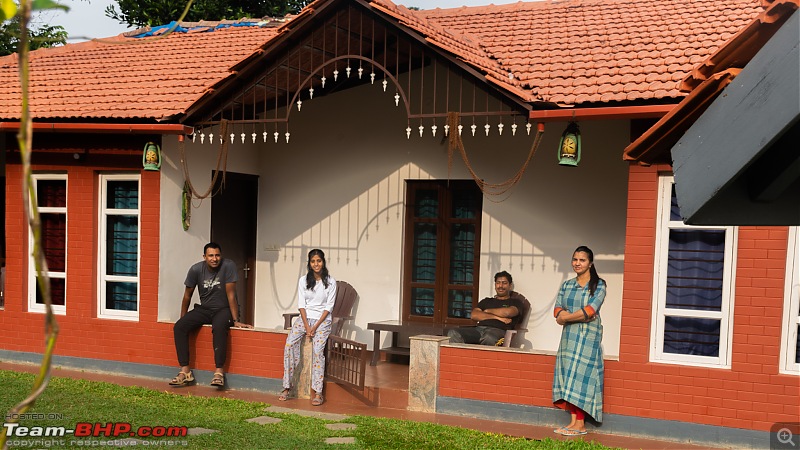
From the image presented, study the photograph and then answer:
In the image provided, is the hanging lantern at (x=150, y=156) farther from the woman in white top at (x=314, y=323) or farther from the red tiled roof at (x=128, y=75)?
the woman in white top at (x=314, y=323)

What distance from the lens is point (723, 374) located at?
7.07m

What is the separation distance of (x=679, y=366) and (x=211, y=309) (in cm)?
507

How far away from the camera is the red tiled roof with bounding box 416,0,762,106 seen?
7734mm

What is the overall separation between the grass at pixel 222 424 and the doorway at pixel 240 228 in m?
2.73

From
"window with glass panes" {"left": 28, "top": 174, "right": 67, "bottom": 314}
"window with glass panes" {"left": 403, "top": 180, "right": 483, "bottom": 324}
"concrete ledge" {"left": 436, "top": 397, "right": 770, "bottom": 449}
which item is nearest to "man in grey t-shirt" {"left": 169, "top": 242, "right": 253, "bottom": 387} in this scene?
"window with glass panes" {"left": 28, "top": 174, "right": 67, "bottom": 314}

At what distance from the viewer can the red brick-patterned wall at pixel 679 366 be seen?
6930 millimetres

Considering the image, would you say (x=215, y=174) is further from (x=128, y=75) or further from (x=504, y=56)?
(x=504, y=56)

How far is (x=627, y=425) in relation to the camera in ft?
24.2

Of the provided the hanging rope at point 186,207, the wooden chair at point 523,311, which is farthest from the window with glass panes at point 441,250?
the hanging rope at point 186,207

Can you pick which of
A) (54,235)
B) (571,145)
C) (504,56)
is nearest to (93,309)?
(54,235)

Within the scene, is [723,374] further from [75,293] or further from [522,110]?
[75,293]

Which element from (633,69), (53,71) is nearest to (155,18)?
(53,71)

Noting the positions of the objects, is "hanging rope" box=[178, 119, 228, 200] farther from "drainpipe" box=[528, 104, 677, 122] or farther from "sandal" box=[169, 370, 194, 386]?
"drainpipe" box=[528, 104, 677, 122]

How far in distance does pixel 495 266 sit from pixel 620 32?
10.2 feet
